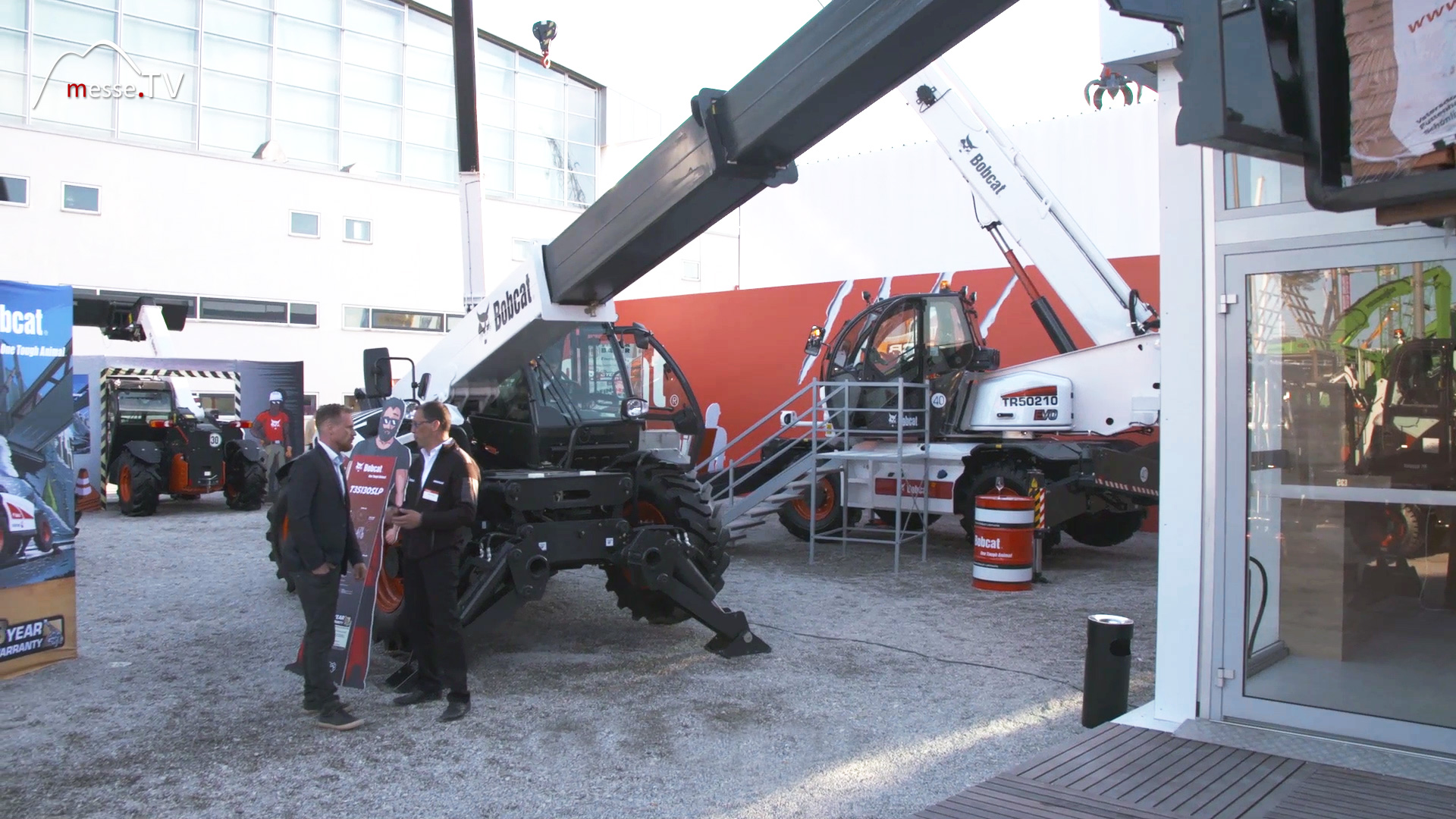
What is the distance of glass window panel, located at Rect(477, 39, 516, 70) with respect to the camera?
997 inches

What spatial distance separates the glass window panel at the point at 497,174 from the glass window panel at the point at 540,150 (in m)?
0.42

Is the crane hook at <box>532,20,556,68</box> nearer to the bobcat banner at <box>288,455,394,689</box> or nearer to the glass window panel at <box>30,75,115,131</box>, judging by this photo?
the bobcat banner at <box>288,455,394,689</box>

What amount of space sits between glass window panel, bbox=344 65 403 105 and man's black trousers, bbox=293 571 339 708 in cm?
2049

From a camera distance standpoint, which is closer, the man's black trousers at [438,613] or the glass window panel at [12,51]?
the man's black trousers at [438,613]

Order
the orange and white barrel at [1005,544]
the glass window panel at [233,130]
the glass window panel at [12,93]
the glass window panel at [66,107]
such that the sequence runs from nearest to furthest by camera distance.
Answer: the orange and white barrel at [1005,544] → the glass window panel at [12,93] → the glass window panel at [66,107] → the glass window panel at [233,130]

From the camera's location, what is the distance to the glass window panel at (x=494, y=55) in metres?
25.3

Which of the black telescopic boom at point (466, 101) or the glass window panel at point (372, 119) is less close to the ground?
the glass window panel at point (372, 119)

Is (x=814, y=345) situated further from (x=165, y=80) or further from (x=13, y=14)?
(x=13, y=14)

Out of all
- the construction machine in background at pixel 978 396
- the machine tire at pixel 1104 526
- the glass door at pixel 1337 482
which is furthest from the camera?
the machine tire at pixel 1104 526

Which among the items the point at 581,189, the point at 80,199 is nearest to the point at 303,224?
the point at 80,199

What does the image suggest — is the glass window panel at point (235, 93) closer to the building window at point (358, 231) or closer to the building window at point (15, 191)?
the building window at point (358, 231)

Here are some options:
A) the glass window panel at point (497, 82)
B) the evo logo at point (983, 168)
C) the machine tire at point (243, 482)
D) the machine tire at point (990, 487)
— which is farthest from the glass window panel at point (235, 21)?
the machine tire at point (990, 487)

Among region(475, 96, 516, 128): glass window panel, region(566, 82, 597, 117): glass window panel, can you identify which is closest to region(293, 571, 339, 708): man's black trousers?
region(475, 96, 516, 128): glass window panel

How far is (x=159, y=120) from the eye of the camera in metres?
20.7
